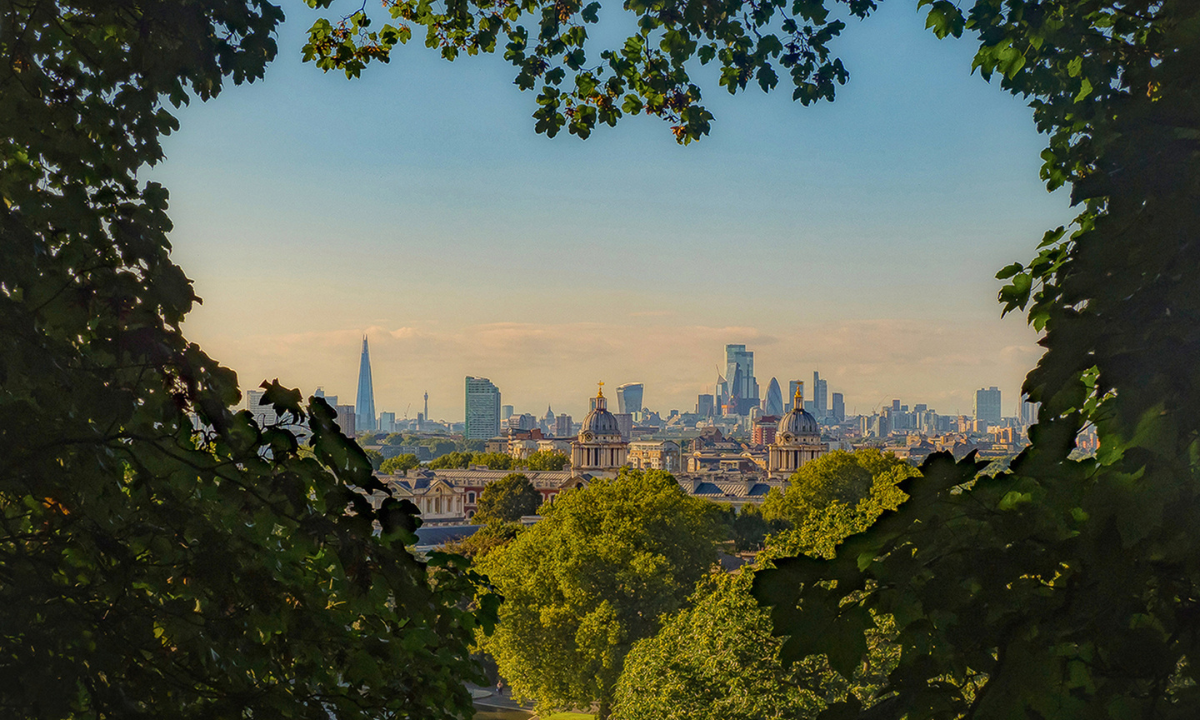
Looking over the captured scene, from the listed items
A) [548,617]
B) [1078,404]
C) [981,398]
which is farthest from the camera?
[981,398]

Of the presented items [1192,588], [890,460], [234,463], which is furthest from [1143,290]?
[890,460]

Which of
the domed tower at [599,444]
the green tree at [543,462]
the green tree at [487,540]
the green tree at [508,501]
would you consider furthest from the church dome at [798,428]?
the green tree at [487,540]

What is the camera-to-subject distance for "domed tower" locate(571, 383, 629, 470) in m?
100

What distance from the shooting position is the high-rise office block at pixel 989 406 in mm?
172000

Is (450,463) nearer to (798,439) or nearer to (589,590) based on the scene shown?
(798,439)

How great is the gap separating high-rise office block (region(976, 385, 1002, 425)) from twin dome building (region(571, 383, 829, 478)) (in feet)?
256

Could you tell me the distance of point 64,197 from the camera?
9.19 ft

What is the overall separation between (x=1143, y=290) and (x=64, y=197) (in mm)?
2543

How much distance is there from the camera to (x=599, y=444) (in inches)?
3976

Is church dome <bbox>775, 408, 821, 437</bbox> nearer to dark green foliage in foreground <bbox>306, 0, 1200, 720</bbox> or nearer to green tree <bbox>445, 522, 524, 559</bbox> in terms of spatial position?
green tree <bbox>445, 522, 524, 559</bbox>

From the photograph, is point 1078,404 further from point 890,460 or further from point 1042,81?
point 890,460

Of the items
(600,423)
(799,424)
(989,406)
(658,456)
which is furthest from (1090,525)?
(989,406)

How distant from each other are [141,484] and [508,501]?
60.2 m

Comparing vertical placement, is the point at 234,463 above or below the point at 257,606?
above
